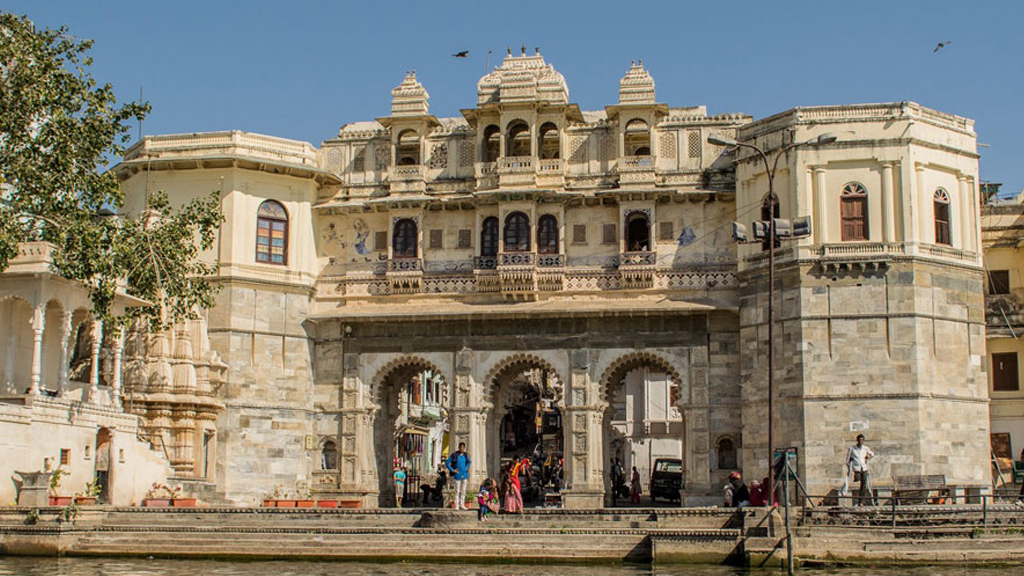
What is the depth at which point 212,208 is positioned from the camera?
1342 inches

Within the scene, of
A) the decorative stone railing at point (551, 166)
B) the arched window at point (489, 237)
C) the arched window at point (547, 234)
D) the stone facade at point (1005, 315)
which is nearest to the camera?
the arched window at point (547, 234)

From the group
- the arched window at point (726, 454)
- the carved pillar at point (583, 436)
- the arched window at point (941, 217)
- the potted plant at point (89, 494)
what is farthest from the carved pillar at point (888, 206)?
the potted plant at point (89, 494)

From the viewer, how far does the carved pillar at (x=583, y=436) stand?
1497 inches

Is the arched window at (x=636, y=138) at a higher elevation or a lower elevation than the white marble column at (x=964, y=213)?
higher

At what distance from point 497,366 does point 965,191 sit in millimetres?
14312

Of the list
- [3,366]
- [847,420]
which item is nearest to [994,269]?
[847,420]

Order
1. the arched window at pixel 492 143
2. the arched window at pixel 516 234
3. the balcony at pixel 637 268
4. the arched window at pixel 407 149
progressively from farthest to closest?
the arched window at pixel 407 149, the arched window at pixel 492 143, the arched window at pixel 516 234, the balcony at pixel 637 268

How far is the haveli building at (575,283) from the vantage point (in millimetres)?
35469

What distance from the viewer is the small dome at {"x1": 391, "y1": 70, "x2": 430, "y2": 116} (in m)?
41.1

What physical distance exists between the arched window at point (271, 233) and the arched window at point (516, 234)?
677 centimetres

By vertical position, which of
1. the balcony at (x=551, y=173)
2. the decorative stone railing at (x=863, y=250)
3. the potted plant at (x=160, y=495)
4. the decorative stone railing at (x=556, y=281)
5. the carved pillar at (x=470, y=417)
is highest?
the balcony at (x=551, y=173)

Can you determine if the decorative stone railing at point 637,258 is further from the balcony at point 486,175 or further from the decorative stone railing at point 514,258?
the balcony at point 486,175

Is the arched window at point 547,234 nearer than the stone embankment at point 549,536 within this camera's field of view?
No

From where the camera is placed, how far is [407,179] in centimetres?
4084
